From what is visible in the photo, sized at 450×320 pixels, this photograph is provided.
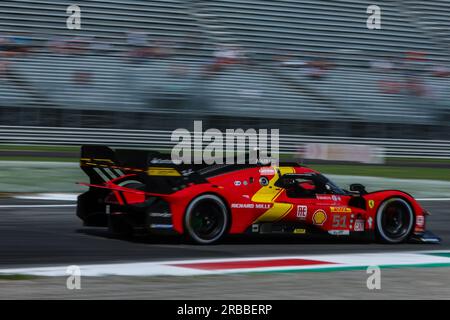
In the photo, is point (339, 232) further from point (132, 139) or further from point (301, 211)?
point (132, 139)

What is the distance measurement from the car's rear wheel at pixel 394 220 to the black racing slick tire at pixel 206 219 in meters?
2.04

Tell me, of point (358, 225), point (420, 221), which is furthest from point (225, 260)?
point (420, 221)

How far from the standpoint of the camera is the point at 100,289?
19.7 ft

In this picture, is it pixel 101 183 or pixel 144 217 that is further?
pixel 101 183

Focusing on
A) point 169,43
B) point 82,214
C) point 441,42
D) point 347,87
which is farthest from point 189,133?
point 82,214

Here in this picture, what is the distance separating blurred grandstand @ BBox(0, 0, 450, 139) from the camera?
2444 centimetres

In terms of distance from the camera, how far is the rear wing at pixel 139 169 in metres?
8.49

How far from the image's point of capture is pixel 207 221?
28.4 feet

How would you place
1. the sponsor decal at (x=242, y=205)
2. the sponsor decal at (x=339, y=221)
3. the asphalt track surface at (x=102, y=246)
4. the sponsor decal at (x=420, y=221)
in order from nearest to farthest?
the asphalt track surface at (x=102, y=246), the sponsor decal at (x=242, y=205), the sponsor decal at (x=339, y=221), the sponsor decal at (x=420, y=221)

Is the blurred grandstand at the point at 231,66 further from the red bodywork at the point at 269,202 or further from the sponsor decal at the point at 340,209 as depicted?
the sponsor decal at the point at 340,209

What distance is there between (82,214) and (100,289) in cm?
328

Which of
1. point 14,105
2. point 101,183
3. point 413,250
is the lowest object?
point 413,250

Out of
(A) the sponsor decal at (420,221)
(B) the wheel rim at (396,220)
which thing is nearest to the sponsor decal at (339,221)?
(B) the wheel rim at (396,220)
